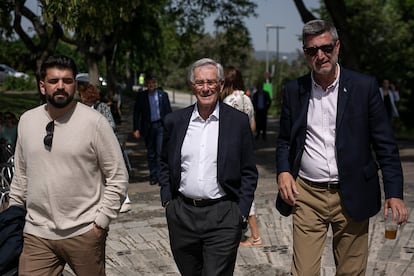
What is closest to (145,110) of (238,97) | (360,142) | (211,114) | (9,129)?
(9,129)

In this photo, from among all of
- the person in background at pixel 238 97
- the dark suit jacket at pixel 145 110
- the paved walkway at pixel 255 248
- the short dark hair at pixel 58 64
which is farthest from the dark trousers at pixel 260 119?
the short dark hair at pixel 58 64

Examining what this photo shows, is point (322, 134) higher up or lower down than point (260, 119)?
higher up

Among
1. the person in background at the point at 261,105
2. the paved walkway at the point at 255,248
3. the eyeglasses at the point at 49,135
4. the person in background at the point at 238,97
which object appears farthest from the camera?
the person in background at the point at 261,105

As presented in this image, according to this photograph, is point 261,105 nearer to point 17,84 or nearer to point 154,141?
point 154,141

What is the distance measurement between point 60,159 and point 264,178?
9331 mm

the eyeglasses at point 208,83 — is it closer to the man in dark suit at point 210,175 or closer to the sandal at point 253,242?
the man in dark suit at point 210,175

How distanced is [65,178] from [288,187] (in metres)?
1.25

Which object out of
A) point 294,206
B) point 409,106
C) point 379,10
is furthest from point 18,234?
point 379,10

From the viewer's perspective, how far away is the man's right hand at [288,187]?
423cm

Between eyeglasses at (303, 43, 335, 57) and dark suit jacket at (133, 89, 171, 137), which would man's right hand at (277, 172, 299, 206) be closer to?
eyeglasses at (303, 43, 335, 57)

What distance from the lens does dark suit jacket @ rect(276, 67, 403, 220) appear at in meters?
4.07

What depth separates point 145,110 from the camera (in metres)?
11.5

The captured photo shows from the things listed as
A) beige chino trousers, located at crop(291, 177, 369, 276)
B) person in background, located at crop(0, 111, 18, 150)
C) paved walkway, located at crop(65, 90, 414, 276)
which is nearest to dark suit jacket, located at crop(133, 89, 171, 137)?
paved walkway, located at crop(65, 90, 414, 276)

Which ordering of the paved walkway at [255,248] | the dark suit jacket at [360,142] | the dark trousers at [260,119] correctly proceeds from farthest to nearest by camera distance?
the dark trousers at [260,119] < the paved walkway at [255,248] < the dark suit jacket at [360,142]
